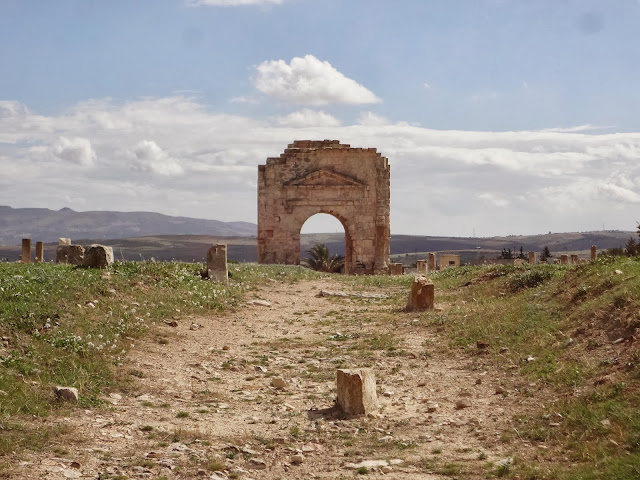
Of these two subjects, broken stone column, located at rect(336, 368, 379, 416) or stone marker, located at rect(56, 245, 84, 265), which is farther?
stone marker, located at rect(56, 245, 84, 265)

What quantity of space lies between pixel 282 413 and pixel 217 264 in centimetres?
1133

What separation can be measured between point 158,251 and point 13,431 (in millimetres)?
175302

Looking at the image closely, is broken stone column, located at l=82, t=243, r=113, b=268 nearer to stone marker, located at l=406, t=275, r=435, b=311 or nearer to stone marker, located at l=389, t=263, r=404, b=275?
stone marker, located at l=406, t=275, r=435, b=311

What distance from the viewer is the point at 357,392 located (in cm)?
891

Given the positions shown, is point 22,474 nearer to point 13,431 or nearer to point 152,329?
point 13,431

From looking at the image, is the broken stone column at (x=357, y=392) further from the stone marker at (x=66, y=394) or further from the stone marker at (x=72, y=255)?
the stone marker at (x=72, y=255)

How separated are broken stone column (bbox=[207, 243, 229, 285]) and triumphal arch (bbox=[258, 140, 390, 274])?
49.5ft

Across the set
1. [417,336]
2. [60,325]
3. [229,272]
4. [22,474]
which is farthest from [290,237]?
[22,474]

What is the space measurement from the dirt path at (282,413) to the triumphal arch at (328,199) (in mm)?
20599

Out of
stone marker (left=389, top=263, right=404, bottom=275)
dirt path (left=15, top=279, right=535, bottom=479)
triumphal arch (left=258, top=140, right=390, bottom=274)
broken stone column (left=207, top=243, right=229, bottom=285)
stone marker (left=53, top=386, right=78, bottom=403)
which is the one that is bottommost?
dirt path (left=15, top=279, right=535, bottom=479)

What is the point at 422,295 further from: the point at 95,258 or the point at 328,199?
the point at 328,199

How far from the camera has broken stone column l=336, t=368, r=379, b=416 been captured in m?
8.90

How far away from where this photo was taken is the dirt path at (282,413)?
23.5ft

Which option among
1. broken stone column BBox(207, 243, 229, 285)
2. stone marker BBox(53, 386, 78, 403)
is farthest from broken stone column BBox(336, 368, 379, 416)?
broken stone column BBox(207, 243, 229, 285)
